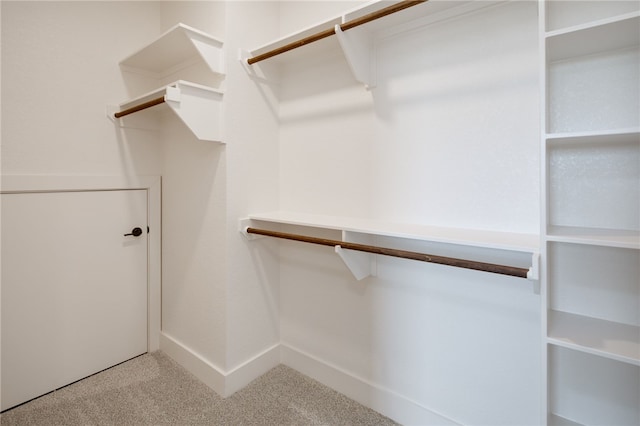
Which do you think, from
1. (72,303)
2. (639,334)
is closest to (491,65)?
(639,334)

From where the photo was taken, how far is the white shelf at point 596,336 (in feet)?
3.11

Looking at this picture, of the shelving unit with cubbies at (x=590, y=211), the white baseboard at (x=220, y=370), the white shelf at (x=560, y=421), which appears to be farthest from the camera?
the white baseboard at (x=220, y=370)

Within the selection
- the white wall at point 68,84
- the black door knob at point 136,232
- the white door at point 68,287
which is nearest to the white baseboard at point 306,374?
the white door at point 68,287

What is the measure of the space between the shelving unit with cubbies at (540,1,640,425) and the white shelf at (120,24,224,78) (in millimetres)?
1436

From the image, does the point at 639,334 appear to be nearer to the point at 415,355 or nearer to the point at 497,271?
the point at 497,271

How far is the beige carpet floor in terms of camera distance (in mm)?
1647

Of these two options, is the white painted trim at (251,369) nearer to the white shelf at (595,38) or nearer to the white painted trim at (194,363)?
the white painted trim at (194,363)

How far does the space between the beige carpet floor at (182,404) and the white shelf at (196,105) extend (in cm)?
141

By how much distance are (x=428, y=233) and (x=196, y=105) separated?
49.7 inches

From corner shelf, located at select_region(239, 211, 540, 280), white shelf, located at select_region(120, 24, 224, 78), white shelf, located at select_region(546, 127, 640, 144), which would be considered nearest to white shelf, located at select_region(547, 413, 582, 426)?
corner shelf, located at select_region(239, 211, 540, 280)

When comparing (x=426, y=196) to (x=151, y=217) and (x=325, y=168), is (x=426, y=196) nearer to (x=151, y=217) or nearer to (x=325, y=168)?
(x=325, y=168)

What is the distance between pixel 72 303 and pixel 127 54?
155 centimetres

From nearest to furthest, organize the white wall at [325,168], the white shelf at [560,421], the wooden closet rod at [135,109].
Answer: the white shelf at [560,421] < the white wall at [325,168] < the wooden closet rod at [135,109]

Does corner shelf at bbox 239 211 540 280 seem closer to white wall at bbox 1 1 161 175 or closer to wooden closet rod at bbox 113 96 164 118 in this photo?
wooden closet rod at bbox 113 96 164 118
